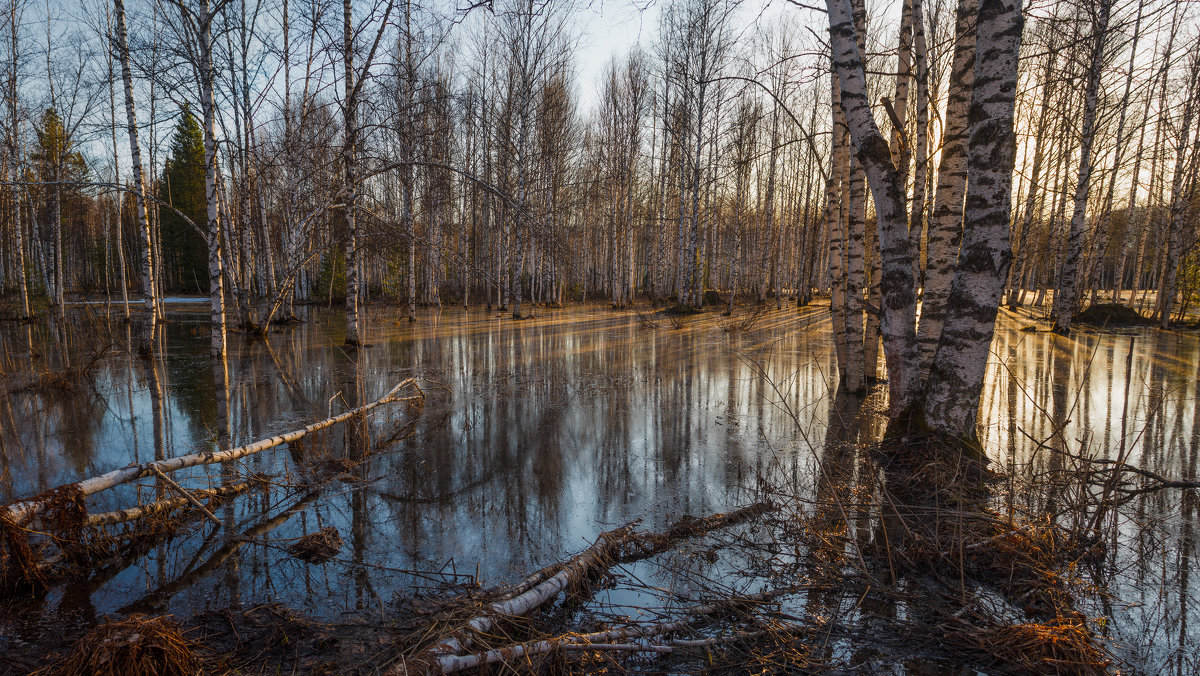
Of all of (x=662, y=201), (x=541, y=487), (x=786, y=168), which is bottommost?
(x=541, y=487)

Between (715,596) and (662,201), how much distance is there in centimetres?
2780

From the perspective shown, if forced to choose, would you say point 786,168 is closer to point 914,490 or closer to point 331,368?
point 331,368

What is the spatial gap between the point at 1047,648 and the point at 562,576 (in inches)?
90.4

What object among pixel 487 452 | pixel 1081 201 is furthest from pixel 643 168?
pixel 487 452

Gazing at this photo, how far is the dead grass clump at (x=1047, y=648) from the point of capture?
2352 millimetres

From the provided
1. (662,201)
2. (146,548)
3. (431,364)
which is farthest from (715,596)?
(662,201)

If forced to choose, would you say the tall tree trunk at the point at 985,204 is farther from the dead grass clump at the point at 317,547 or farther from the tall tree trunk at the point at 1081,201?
the tall tree trunk at the point at 1081,201

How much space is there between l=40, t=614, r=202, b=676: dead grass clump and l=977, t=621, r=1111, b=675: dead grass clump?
352 cm

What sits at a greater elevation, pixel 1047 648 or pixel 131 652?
pixel 131 652

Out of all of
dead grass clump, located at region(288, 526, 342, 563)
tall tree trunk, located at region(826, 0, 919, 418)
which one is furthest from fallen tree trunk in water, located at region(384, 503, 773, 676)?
tall tree trunk, located at region(826, 0, 919, 418)

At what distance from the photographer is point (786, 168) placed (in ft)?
133

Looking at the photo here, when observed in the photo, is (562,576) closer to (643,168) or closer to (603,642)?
(603,642)

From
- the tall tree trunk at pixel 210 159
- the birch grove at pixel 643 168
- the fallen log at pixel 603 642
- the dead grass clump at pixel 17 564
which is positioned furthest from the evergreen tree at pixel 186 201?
the fallen log at pixel 603 642

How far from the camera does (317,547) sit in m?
Result: 3.71
